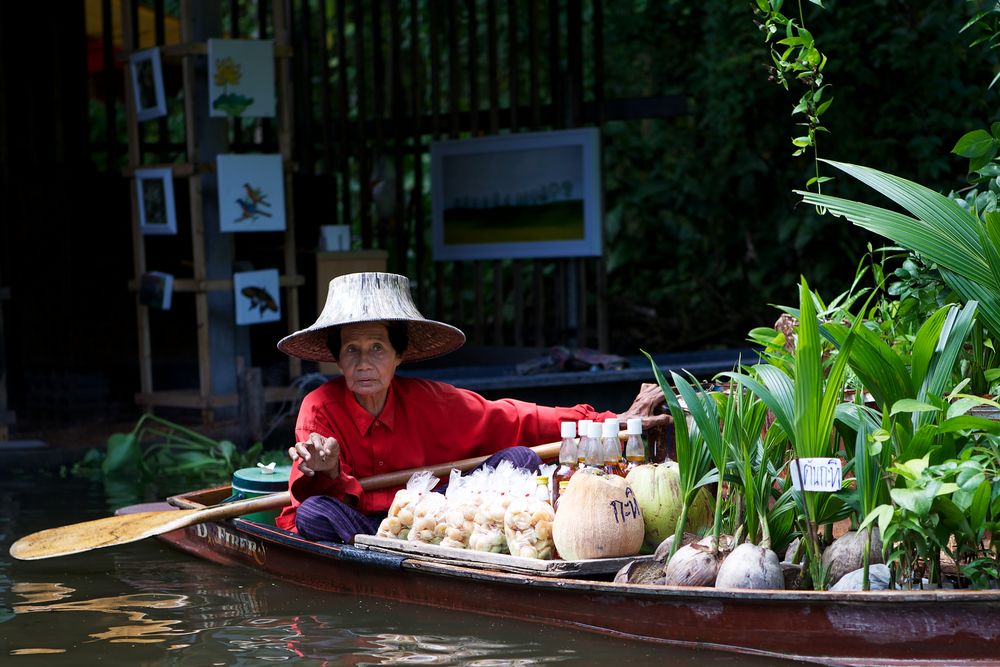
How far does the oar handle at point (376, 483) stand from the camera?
5.09 meters

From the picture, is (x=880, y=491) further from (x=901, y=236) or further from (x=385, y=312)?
(x=385, y=312)

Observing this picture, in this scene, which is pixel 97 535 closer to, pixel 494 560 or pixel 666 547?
pixel 494 560

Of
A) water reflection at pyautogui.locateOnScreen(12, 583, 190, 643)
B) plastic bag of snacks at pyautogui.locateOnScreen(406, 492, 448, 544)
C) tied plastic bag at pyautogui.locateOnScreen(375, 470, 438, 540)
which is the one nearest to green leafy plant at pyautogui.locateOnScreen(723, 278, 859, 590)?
plastic bag of snacks at pyautogui.locateOnScreen(406, 492, 448, 544)

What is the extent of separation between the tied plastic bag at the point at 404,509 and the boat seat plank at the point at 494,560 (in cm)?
5

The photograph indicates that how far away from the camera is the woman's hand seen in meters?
4.72

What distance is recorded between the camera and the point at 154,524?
5.34 m

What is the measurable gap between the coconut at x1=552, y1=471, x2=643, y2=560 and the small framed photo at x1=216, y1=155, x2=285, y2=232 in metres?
4.86

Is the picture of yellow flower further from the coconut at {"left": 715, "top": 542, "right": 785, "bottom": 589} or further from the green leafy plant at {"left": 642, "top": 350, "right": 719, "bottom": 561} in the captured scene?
the coconut at {"left": 715, "top": 542, "right": 785, "bottom": 589}

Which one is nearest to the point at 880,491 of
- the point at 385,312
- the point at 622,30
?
the point at 385,312

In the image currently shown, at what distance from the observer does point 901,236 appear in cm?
398

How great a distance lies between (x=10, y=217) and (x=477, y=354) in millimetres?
3677

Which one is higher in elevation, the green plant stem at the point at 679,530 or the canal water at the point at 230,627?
the green plant stem at the point at 679,530

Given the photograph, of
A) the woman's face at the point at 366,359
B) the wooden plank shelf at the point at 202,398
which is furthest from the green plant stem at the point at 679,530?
the wooden plank shelf at the point at 202,398

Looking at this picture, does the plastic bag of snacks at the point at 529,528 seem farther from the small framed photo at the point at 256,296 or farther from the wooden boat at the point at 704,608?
the small framed photo at the point at 256,296
